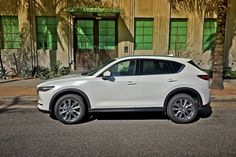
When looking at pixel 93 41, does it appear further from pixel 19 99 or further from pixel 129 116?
pixel 129 116

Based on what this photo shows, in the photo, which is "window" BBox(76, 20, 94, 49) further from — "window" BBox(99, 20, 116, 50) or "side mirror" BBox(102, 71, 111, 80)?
"side mirror" BBox(102, 71, 111, 80)

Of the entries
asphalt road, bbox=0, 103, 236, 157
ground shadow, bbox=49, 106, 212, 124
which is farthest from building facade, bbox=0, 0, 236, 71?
ground shadow, bbox=49, 106, 212, 124

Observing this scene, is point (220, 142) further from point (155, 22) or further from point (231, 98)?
point (155, 22)

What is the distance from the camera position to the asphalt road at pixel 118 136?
474cm

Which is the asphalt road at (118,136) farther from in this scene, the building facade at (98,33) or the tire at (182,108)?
the building facade at (98,33)

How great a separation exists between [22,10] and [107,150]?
33.6 ft

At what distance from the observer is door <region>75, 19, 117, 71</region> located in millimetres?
13367

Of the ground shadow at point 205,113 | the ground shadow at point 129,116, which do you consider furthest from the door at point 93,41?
the ground shadow at point 205,113

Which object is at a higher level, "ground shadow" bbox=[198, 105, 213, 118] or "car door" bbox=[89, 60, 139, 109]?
"car door" bbox=[89, 60, 139, 109]

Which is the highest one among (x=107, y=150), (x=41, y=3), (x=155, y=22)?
(x=41, y=3)

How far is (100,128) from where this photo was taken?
19.9ft

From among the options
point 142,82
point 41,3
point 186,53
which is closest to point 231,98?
point 142,82

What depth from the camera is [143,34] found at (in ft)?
44.3

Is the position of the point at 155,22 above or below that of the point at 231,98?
above
